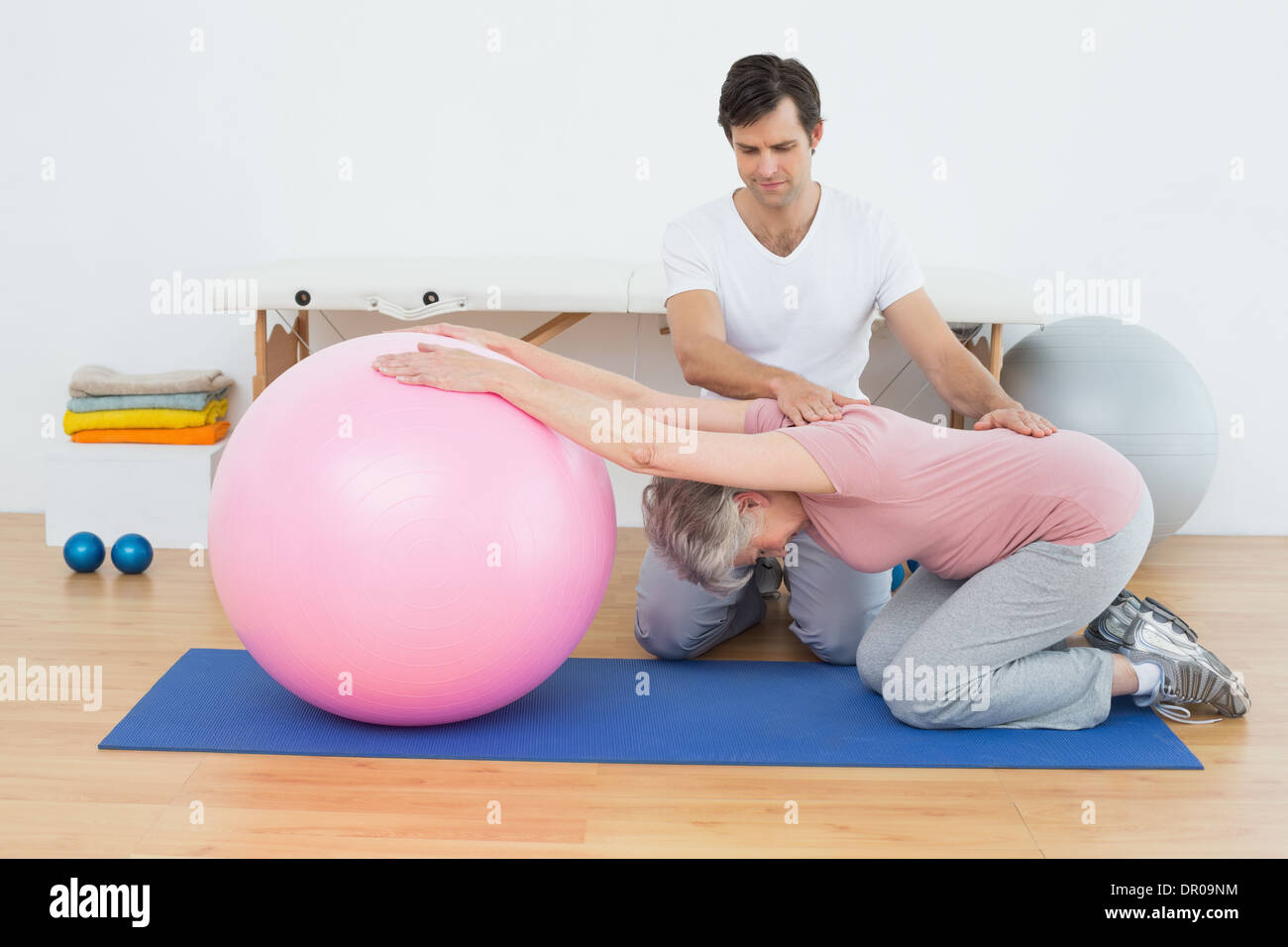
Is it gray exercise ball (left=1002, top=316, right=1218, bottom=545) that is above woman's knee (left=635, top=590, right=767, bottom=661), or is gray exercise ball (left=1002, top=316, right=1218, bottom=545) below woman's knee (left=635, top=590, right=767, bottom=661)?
above

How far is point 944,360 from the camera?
2408 millimetres

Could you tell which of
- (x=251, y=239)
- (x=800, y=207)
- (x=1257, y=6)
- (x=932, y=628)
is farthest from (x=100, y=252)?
(x=1257, y=6)

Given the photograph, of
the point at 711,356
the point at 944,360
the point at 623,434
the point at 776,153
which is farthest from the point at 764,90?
the point at 623,434

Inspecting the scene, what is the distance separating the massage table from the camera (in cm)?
311

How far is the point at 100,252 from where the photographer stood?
3.74 meters

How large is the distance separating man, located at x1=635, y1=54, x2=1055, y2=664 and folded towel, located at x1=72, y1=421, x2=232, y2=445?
1635mm

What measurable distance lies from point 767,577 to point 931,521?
851mm

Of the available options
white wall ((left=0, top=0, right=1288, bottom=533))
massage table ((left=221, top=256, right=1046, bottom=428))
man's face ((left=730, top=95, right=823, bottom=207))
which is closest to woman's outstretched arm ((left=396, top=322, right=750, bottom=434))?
man's face ((left=730, top=95, right=823, bottom=207))

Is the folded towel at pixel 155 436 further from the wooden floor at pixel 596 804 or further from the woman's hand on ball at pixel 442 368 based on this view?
the woman's hand on ball at pixel 442 368

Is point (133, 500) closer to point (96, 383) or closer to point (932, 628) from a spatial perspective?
point (96, 383)

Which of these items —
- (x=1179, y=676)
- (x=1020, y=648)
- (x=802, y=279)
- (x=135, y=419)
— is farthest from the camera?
(x=135, y=419)

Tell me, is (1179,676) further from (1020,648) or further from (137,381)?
(137,381)

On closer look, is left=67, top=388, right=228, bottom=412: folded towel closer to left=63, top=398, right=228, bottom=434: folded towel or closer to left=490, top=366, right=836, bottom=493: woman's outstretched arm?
left=63, top=398, right=228, bottom=434: folded towel

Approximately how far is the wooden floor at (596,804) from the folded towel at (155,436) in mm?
1381
